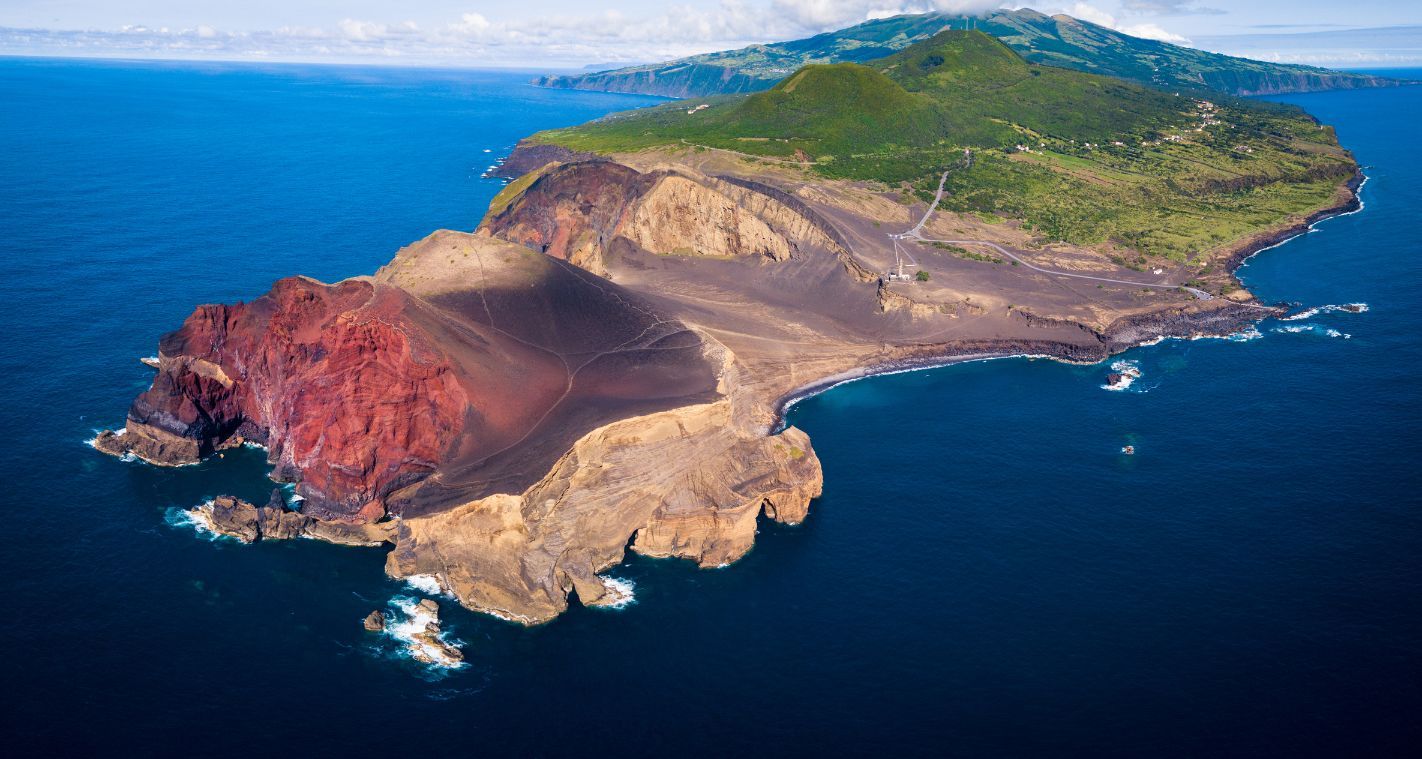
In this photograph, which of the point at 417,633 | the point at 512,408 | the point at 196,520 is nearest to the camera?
the point at 417,633

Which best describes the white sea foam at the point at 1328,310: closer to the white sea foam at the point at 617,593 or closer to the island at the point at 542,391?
the island at the point at 542,391

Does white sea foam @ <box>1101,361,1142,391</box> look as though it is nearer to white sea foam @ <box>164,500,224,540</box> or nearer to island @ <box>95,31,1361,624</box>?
island @ <box>95,31,1361,624</box>

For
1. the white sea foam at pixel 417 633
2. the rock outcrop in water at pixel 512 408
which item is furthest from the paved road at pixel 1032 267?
the white sea foam at pixel 417 633

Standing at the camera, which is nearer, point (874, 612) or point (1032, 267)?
point (874, 612)

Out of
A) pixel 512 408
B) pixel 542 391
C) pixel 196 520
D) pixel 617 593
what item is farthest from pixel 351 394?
pixel 617 593

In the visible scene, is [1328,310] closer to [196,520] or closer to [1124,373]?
[1124,373]

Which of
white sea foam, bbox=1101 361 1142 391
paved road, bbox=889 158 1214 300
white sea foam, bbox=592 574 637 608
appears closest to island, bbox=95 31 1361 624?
white sea foam, bbox=592 574 637 608
